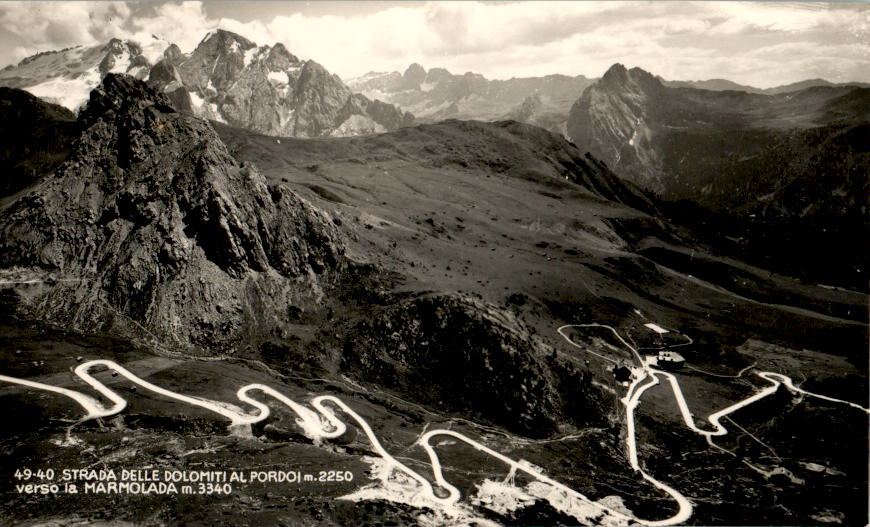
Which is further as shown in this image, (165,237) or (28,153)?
(28,153)

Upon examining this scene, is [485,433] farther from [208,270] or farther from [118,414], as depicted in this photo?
[208,270]

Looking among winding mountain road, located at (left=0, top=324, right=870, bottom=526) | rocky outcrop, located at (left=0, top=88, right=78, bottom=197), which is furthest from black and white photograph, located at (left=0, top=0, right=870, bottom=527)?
rocky outcrop, located at (left=0, top=88, right=78, bottom=197)

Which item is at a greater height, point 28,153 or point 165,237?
point 28,153

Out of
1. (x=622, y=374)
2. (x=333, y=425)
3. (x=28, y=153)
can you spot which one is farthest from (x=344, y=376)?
(x=28, y=153)

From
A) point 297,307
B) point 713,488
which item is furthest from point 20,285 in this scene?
point 713,488

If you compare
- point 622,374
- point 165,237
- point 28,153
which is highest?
point 28,153

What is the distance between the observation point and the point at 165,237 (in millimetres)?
106125

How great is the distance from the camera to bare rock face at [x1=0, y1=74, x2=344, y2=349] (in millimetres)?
99500

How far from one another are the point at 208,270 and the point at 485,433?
61470mm

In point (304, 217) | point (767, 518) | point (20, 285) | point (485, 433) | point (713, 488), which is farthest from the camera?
point (304, 217)

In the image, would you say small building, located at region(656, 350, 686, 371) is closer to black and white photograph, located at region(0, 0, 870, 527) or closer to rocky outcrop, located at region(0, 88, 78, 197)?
black and white photograph, located at region(0, 0, 870, 527)

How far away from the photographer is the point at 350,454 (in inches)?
3027

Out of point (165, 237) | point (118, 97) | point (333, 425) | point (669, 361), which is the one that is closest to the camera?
point (333, 425)

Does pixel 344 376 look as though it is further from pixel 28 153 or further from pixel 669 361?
pixel 28 153
